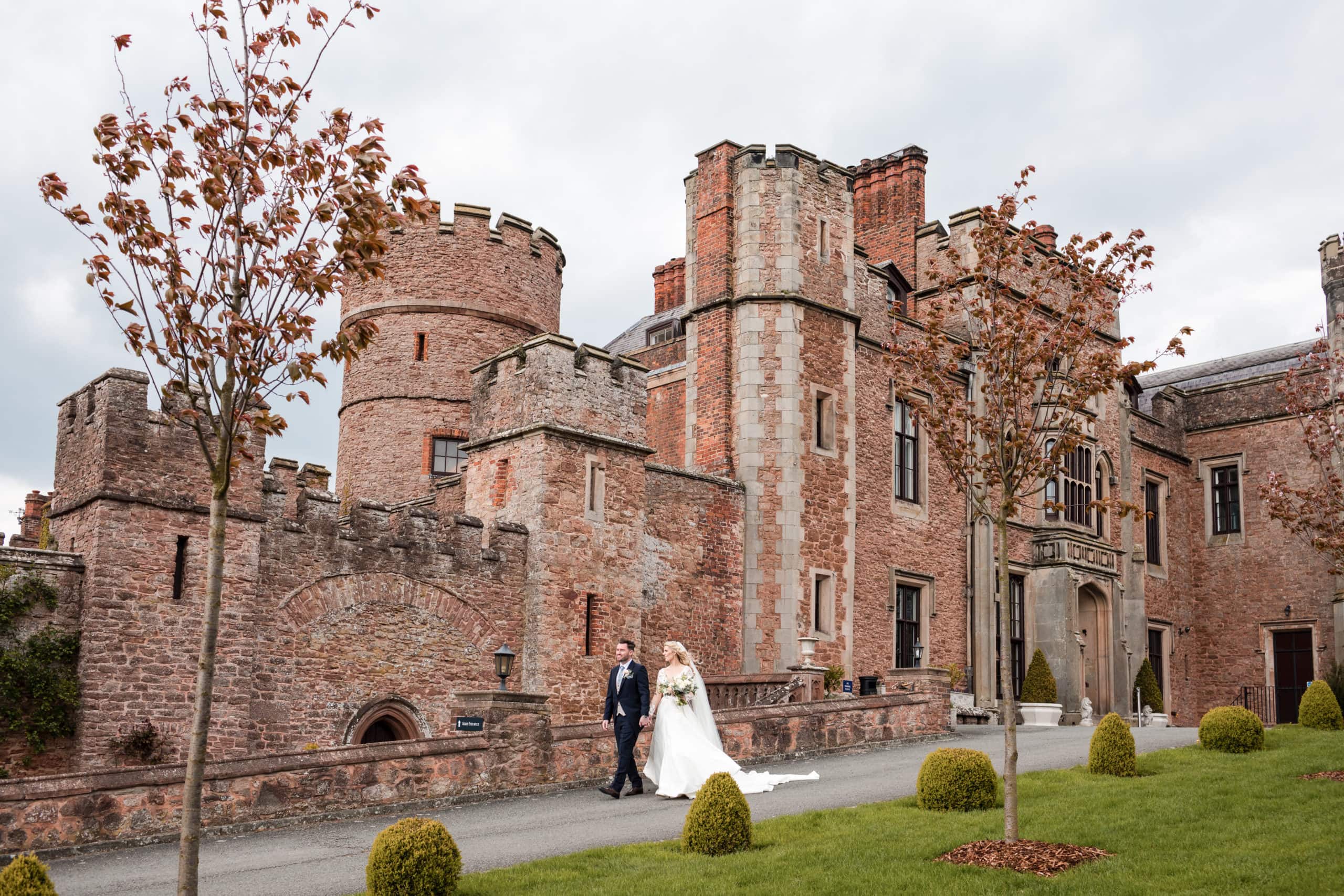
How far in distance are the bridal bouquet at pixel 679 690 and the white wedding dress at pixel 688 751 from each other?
0.04 feet

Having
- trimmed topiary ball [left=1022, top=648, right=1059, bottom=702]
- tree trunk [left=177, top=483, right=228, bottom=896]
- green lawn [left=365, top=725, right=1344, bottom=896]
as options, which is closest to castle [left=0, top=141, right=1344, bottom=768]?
trimmed topiary ball [left=1022, top=648, right=1059, bottom=702]

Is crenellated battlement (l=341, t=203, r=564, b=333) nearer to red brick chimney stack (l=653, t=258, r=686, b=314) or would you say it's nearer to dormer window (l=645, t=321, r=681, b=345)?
dormer window (l=645, t=321, r=681, b=345)

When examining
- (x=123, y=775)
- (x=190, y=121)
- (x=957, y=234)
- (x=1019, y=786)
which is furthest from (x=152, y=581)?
(x=957, y=234)

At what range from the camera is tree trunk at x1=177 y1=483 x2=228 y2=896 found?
6.80 m

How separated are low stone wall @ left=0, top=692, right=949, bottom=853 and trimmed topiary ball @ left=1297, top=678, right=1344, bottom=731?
850 cm

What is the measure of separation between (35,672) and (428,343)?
546 inches

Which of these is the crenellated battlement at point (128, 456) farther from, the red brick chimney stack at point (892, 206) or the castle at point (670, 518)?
the red brick chimney stack at point (892, 206)

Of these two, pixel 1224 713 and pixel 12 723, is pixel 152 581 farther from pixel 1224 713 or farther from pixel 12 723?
pixel 1224 713

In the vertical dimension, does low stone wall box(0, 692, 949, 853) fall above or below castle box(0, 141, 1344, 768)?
below

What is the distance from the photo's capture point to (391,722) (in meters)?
16.8

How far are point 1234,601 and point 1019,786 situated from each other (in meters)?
22.0

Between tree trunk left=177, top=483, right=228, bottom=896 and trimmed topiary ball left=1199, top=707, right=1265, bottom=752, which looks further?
trimmed topiary ball left=1199, top=707, right=1265, bottom=752

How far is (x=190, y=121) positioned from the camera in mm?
7641

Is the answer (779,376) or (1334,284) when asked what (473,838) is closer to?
(779,376)
